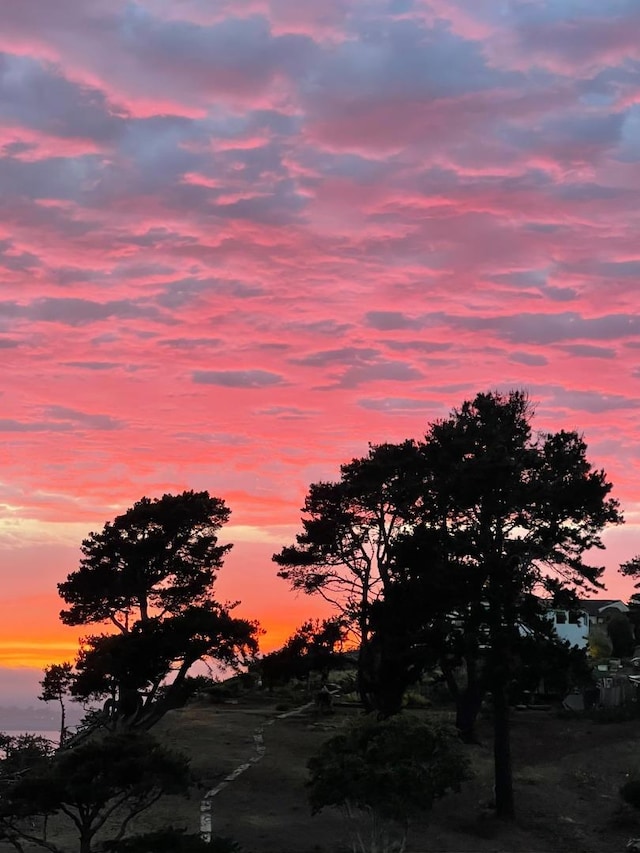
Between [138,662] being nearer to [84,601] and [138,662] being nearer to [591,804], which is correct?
[84,601]

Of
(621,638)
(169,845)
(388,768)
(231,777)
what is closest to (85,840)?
(169,845)

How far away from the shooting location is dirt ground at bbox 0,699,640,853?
110ft

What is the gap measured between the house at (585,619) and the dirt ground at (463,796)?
28437 millimetres

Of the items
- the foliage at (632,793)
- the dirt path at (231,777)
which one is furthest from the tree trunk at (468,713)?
the foliage at (632,793)

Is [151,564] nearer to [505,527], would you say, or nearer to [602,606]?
[505,527]

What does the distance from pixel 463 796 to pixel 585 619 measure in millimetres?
59623

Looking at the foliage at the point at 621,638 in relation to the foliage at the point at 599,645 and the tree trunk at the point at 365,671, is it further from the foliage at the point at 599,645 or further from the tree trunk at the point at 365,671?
the tree trunk at the point at 365,671

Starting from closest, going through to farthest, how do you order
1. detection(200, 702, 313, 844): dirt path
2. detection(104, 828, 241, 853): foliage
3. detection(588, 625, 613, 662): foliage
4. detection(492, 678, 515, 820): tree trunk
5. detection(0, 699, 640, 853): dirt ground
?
detection(104, 828, 241, 853): foliage, detection(0, 699, 640, 853): dirt ground, detection(200, 702, 313, 844): dirt path, detection(492, 678, 515, 820): tree trunk, detection(588, 625, 613, 662): foliage

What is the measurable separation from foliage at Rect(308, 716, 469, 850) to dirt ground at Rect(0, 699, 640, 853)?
4.77m

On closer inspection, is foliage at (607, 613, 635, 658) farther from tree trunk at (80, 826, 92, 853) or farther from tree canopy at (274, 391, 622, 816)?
tree trunk at (80, 826, 92, 853)

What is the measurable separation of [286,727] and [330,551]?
36.0 ft

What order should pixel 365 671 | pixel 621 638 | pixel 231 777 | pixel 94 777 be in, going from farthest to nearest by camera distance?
1. pixel 621 638
2. pixel 365 671
3. pixel 231 777
4. pixel 94 777

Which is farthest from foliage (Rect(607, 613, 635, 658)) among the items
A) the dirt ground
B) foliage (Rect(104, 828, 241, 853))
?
foliage (Rect(104, 828, 241, 853))

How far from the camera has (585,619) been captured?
311 feet
